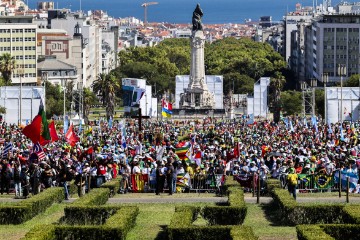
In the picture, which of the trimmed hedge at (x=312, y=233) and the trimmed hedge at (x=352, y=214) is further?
the trimmed hedge at (x=352, y=214)

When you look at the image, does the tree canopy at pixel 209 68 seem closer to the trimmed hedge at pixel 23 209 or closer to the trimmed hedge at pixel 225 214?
the trimmed hedge at pixel 23 209

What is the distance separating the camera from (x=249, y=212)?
38.8 meters

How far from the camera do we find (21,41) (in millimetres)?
163250

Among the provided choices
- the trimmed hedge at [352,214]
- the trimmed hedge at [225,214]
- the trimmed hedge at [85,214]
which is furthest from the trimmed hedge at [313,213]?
the trimmed hedge at [85,214]

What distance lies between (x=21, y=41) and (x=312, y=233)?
136 m

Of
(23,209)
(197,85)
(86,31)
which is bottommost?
(23,209)

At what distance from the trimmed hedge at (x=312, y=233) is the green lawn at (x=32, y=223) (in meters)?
7.73

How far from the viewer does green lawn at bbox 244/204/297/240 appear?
33625mm

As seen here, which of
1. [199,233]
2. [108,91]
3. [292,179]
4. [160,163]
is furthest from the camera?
[108,91]

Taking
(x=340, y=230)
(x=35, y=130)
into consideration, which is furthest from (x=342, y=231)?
(x=35, y=130)

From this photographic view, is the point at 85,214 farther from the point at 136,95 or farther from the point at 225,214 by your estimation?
the point at 136,95

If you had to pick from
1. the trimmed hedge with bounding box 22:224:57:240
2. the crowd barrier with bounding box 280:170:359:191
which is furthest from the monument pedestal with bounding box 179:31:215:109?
the trimmed hedge with bounding box 22:224:57:240

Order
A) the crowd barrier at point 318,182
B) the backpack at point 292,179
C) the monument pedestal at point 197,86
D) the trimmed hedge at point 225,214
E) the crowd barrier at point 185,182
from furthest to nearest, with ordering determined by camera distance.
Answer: the monument pedestal at point 197,86 → the crowd barrier at point 185,182 → the crowd barrier at point 318,182 → the backpack at point 292,179 → the trimmed hedge at point 225,214

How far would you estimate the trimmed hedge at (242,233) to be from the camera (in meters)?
30.0
